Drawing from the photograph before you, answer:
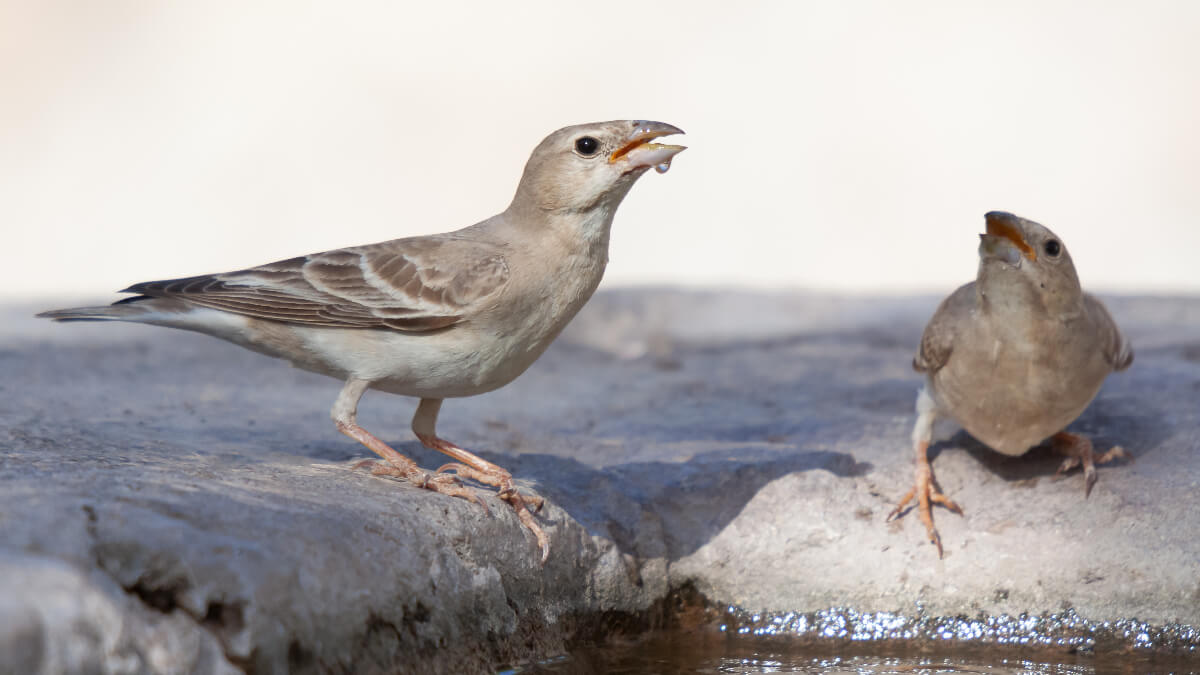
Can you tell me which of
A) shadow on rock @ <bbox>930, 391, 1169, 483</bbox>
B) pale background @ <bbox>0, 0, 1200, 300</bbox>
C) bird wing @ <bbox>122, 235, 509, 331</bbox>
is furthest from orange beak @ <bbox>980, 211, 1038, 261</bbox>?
pale background @ <bbox>0, 0, 1200, 300</bbox>

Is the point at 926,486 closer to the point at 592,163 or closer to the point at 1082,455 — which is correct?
the point at 1082,455

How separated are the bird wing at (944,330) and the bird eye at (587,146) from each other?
169 cm

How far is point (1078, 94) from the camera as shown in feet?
60.6

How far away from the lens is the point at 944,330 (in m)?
5.08

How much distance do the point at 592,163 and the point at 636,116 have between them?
44.7 ft

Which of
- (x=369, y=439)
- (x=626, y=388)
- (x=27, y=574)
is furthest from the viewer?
(x=626, y=388)

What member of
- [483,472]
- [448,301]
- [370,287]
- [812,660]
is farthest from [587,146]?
[812,660]

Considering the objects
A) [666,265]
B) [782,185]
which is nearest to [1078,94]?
[782,185]

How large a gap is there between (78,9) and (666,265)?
38.0ft

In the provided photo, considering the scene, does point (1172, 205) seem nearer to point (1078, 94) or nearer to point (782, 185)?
point (1078, 94)

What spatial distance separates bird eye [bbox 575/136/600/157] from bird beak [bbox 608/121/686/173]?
0.22 ft

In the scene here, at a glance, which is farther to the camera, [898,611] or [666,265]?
[666,265]

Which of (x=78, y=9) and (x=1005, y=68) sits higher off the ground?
(x=78, y=9)

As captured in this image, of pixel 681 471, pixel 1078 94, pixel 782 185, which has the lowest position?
pixel 681 471
